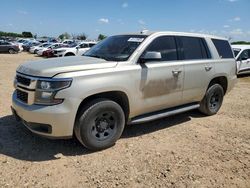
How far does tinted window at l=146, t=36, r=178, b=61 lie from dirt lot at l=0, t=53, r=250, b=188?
4.77 ft

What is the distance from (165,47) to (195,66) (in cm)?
86

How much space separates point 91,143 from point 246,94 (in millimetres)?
7354

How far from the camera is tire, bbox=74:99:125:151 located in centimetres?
407

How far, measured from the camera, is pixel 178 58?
17.4 feet

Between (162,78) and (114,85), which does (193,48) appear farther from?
(114,85)

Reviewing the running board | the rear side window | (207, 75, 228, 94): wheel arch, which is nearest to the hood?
the running board

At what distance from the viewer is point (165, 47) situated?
5.14m

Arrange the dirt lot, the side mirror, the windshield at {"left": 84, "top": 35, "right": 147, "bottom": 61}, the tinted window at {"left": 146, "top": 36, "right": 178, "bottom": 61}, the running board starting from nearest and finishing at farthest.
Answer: the dirt lot, the side mirror, the windshield at {"left": 84, "top": 35, "right": 147, "bottom": 61}, the running board, the tinted window at {"left": 146, "top": 36, "right": 178, "bottom": 61}

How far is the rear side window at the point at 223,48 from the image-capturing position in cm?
642

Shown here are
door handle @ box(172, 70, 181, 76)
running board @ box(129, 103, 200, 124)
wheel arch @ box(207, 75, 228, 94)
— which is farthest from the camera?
wheel arch @ box(207, 75, 228, 94)

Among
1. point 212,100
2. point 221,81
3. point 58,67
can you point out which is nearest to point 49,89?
point 58,67

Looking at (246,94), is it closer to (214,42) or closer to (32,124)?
(214,42)

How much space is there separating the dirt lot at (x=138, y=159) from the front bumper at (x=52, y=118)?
0.44 meters

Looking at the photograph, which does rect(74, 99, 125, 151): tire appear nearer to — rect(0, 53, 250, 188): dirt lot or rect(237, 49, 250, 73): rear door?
rect(0, 53, 250, 188): dirt lot
